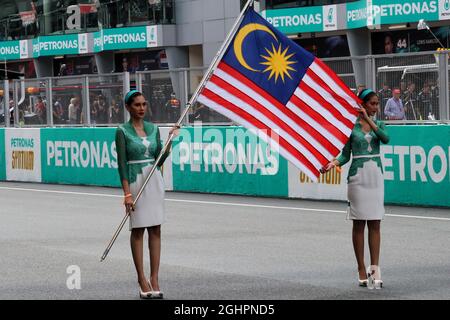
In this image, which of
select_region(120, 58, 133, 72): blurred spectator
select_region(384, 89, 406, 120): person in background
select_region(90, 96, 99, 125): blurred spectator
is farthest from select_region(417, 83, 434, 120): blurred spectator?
select_region(120, 58, 133, 72): blurred spectator

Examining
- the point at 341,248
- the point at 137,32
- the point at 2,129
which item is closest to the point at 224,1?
the point at 137,32

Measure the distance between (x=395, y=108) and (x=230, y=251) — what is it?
20.9 ft

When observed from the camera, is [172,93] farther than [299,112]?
Yes

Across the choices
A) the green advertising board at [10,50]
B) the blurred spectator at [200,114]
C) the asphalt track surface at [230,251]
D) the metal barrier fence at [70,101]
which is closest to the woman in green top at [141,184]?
the asphalt track surface at [230,251]

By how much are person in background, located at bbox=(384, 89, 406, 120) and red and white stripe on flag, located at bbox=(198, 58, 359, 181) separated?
7.99 meters

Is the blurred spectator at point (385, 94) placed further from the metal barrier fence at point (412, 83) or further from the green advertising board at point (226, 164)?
the green advertising board at point (226, 164)

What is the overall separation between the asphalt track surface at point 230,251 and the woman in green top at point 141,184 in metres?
0.31

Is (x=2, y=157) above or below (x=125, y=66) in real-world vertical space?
below

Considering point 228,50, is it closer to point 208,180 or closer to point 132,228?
point 132,228

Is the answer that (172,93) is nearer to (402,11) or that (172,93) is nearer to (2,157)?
(2,157)

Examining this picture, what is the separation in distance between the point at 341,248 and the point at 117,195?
9.30 meters

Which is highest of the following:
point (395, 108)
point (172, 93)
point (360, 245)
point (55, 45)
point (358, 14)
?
point (55, 45)

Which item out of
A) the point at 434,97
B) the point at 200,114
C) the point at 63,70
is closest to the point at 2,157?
the point at 200,114

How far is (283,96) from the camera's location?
10625mm
